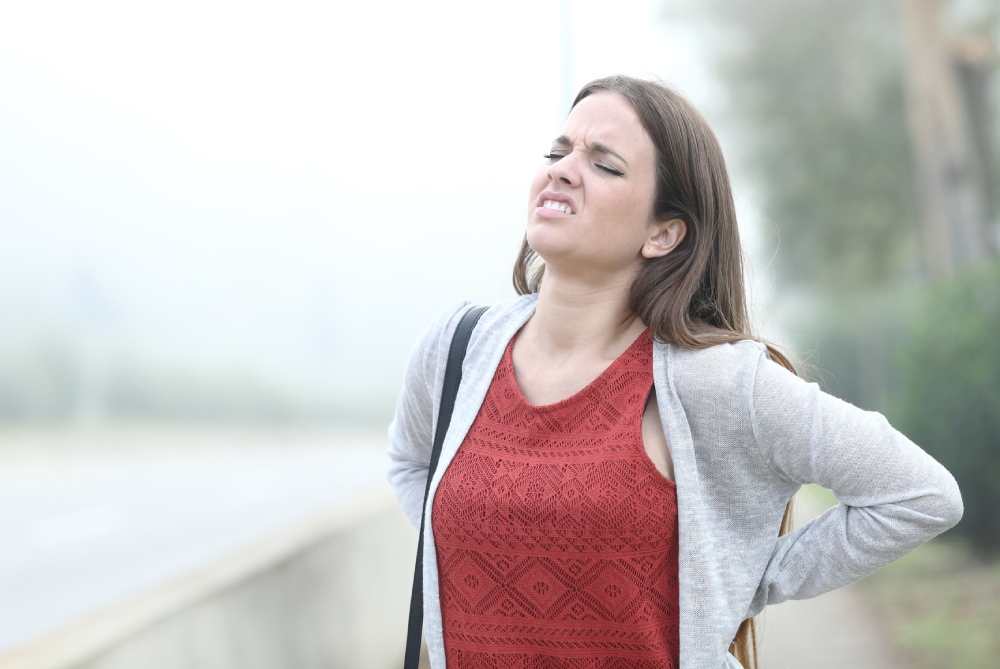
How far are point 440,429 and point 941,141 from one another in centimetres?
1151

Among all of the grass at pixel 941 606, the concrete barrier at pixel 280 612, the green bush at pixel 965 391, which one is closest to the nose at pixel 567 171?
the concrete barrier at pixel 280 612

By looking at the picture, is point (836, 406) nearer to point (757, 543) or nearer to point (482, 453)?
point (757, 543)

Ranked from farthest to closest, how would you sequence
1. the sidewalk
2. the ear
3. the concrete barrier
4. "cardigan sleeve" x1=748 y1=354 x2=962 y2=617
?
the sidewalk < the concrete barrier < the ear < "cardigan sleeve" x1=748 y1=354 x2=962 y2=617

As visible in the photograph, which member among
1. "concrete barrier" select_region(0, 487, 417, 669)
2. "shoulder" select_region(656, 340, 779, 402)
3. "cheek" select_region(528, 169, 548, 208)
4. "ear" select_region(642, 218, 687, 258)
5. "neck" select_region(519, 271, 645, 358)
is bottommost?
"concrete barrier" select_region(0, 487, 417, 669)

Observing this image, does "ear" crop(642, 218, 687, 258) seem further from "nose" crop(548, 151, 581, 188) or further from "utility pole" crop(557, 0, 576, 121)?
"utility pole" crop(557, 0, 576, 121)

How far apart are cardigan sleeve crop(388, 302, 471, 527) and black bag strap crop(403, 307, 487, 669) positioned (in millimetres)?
26

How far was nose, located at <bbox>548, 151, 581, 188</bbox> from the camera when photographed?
9.61ft

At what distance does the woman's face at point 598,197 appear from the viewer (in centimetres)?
293

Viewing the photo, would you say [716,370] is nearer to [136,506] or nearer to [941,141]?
[941,141]

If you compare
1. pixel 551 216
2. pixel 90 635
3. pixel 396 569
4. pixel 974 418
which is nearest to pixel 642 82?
pixel 551 216

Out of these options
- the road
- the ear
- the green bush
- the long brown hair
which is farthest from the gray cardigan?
the road

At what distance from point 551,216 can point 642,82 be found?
43cm

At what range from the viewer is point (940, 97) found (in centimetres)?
1314

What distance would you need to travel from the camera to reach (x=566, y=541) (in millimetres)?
2709
